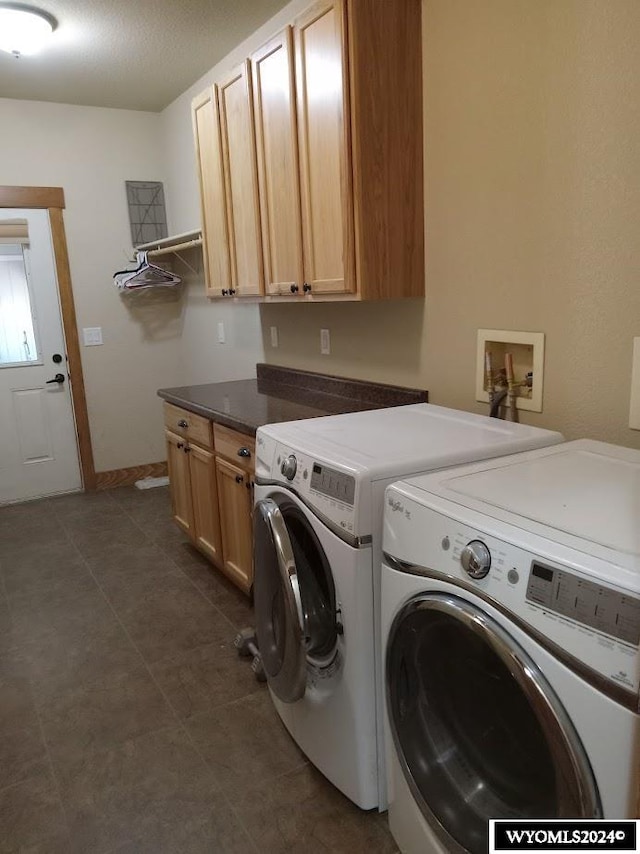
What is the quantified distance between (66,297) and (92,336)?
12.3 inches

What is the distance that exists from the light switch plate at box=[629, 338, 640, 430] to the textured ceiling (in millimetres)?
2286

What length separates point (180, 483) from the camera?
329cm

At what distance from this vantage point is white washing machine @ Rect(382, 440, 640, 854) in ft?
2.88

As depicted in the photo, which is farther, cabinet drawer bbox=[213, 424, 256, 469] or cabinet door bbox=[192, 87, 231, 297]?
cabinet door bbox=[192, 87, 231, 297]

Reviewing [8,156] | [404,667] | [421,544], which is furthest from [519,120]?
[8,156]

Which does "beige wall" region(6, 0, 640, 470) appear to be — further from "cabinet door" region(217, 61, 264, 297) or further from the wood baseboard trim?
the wood baseboard trim

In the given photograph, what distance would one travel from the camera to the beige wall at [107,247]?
4.05 meters

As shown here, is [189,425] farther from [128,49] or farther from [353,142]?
[128,49]

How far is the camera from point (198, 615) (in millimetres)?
2723

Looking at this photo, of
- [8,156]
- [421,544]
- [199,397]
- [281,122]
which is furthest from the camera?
[8,156]

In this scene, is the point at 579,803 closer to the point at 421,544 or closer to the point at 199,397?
the point at 421,544

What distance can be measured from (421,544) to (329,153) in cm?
156

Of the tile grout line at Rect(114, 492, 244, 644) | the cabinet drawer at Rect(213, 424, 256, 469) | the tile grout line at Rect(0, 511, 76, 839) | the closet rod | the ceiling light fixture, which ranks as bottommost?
the tile grout line at Rect(0, 511, 76, 839)

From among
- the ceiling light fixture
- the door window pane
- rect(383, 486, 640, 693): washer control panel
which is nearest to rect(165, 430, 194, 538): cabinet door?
the door window pane
